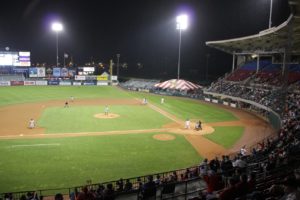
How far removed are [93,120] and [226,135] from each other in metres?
15.3

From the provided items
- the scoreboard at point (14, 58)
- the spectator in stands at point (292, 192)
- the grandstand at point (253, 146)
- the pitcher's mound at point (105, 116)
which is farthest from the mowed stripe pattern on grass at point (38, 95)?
the spectator in stands at point (292, 192)

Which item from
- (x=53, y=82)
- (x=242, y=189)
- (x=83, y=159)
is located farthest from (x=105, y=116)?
(x=53, y=82)

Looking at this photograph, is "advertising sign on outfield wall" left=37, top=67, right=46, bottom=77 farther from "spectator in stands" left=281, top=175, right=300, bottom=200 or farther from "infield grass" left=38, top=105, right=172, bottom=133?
"spectator in stands" left=281, top=175, right=300, bottom=200

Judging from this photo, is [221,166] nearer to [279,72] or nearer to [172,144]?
[172,144]

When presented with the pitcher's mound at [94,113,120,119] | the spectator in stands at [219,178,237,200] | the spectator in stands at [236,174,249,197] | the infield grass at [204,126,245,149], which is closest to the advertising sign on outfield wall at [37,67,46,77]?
the pitcher's mound at [94,113,120,119]

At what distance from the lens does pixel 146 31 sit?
4198 inches

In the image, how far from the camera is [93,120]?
36.4 metres

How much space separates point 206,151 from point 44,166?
1237cm

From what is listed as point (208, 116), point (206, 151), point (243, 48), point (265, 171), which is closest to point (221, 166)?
point (265, 171)

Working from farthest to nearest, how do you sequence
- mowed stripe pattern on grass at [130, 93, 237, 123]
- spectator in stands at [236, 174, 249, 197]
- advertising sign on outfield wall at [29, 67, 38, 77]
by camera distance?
advertising sign on outfield wall at [29, 67, 38, 77]
mowed stripe pattern on grass at [130, 93, 237, 123]
spectator in stands at [236, 174, 249, 197]

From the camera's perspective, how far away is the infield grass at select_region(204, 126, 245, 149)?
2786 cm

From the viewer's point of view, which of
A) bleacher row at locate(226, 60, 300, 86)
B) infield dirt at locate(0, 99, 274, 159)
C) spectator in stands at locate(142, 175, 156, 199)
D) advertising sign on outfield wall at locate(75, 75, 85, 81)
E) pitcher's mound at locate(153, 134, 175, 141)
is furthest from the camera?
advertising sign on outfield wall at locate(75, 75, 85, 81)

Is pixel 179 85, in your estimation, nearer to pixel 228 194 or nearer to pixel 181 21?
pixel 181 21

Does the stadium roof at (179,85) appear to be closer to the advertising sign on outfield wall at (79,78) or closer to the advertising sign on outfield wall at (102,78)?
the advertising sign on outfield wall at (102,78)
